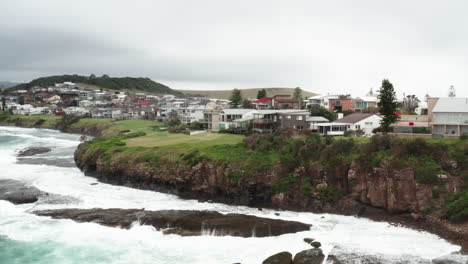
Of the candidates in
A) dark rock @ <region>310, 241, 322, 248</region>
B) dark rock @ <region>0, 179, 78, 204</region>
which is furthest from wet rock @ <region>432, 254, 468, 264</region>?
dark rock @ <region>0, 179, 78, 204</region>

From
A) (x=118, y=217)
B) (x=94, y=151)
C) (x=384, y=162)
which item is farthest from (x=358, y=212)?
(x=94, y=151)

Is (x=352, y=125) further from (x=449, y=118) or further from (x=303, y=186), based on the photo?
(x=303, y=186)

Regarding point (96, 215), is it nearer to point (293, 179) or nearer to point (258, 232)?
point (258, 232)

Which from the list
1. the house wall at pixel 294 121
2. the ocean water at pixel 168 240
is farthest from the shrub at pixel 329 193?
the house wall at pixel 294 121

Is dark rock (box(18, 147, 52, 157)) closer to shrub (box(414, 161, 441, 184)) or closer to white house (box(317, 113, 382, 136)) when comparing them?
white house (box(317, 113, 382, 136))

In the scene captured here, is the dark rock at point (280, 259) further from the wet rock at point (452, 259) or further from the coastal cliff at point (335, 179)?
the coastal cliff at point (335, 179)

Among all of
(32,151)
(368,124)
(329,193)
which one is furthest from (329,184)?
(32,151)

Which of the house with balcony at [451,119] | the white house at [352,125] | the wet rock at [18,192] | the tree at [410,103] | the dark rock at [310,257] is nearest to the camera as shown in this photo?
the dark rock at [310,257]

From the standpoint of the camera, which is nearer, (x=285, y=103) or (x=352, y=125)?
(x=352, y=125)
